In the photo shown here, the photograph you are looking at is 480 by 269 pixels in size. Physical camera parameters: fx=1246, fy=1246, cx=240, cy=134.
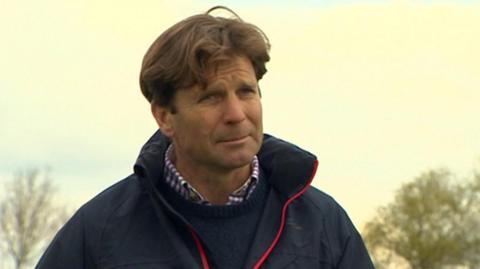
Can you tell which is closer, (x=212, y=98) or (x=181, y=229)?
(x=212, y=98)

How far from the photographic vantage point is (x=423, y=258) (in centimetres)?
5231

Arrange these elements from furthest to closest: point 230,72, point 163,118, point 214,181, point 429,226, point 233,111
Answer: point 429,226
point 163,118
point 214,181
point 230,72
point 233,111

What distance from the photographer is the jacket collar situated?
473 centimetres

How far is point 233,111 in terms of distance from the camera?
14.4ft

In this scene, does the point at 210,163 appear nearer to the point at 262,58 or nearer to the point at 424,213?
the point at 262,58

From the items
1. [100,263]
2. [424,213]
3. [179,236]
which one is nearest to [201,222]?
[179,236]

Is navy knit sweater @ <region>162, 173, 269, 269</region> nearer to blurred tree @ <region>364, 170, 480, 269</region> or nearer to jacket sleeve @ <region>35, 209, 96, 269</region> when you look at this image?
jacket sleeve @ <region>35, 209, 96, 269</region>

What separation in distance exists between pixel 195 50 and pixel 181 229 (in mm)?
666

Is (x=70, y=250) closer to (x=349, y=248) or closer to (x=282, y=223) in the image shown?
(x=282, y=223)

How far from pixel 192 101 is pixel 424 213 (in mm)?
47372

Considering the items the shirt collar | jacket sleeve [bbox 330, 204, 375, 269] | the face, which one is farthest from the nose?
jacket sleeve [bbox 330, 204, 375, 269]

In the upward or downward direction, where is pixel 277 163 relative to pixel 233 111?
downward

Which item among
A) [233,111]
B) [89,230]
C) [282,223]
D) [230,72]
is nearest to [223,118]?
[233,111]

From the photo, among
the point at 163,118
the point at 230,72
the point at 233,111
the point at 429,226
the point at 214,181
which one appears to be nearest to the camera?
the point at 233,111
